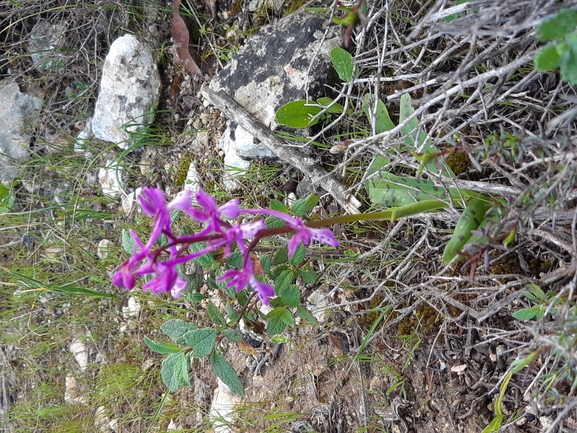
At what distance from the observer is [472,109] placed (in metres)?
1.48

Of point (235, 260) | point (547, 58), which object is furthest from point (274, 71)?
point (547, 58)

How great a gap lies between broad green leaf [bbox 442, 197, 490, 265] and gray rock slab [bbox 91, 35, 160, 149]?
5.26ft

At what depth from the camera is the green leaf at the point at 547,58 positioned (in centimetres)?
94

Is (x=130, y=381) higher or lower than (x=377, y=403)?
lower

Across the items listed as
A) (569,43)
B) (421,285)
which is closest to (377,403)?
(421,285)

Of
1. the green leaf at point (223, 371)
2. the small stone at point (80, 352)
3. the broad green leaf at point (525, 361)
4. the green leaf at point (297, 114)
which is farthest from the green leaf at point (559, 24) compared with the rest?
the small stone at point (80, 352)

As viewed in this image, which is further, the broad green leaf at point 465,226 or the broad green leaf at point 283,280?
the broad green leaf at point 283,280

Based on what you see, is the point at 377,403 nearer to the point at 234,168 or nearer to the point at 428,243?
the point at 428,243

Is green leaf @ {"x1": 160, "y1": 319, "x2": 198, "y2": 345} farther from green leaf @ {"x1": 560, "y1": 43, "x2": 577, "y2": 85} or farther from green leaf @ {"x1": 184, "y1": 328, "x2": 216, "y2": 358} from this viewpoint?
green leaf @ {"x1": 560, "y1": 43, "x2": 577, "y2": 85}

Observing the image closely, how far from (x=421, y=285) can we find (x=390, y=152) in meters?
0.40

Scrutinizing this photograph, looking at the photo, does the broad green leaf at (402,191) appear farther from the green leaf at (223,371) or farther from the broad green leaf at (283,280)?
the green leaf at (223,371)

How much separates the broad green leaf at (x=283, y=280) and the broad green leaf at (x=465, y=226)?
431mm

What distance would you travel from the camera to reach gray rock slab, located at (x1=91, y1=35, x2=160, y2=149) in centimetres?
249

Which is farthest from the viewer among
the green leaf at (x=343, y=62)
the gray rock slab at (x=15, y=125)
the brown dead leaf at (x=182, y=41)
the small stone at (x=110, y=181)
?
the gray rock slab at (x=15, y=125)
